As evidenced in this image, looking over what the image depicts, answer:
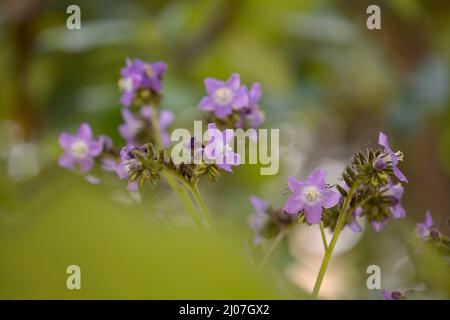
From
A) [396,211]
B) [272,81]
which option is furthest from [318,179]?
[272,81]

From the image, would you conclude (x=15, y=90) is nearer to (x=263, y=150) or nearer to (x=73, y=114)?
(x=73, y=114)

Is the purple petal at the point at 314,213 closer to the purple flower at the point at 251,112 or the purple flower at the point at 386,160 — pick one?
the purple flower at the point at 386,160

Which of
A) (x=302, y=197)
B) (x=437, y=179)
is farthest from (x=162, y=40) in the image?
(x=302, y=197)

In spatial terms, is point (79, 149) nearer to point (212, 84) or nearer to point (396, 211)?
point (212, 84)

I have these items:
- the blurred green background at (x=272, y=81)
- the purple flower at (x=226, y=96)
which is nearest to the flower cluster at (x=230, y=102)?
the purple flower at (x=226, y=96)

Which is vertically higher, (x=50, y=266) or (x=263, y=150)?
(x=263, y=150)
